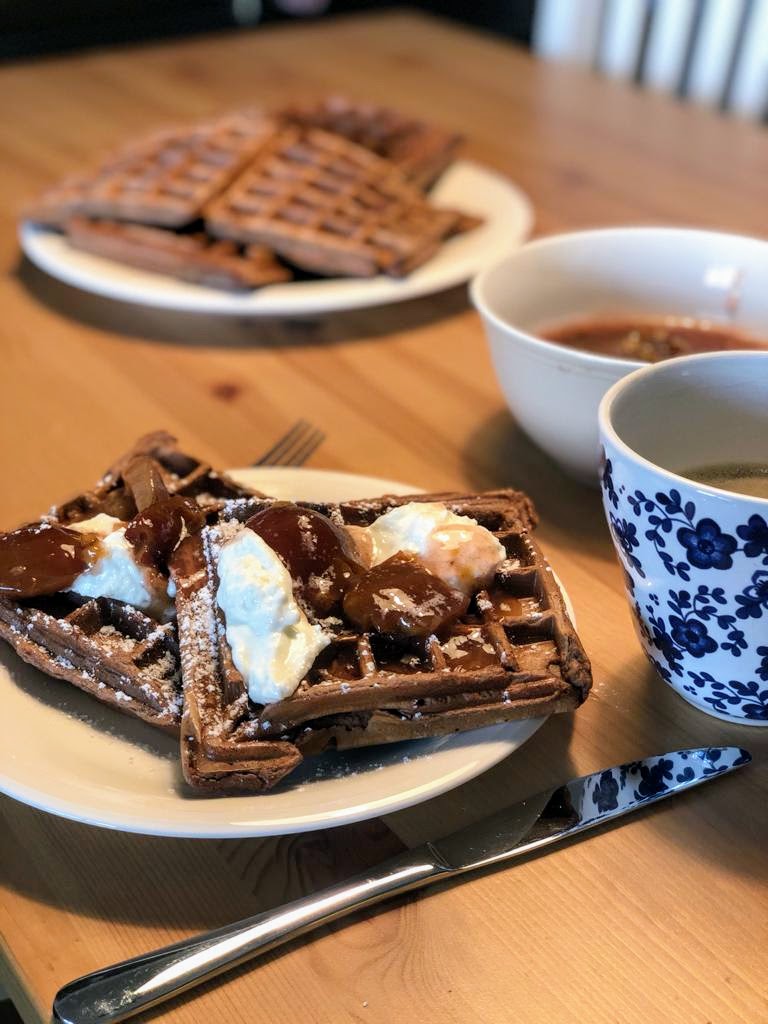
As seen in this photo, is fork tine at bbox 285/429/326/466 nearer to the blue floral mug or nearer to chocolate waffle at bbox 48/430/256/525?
chocolate waffle at bbox 48/430/256/525

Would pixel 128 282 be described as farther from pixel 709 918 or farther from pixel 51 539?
pixel 709 918

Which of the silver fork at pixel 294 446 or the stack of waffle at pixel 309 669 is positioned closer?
the stack of waffle at pixel 309 669

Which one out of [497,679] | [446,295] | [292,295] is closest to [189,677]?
[497,679]

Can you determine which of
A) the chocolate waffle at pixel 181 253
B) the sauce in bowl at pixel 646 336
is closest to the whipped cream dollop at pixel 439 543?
the sauce in bowl at pixel 646 336

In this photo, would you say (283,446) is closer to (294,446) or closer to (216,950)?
(294,446)

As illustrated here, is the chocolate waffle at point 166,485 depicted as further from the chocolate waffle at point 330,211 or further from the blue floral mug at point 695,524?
the chocolate waffle at point 330,211

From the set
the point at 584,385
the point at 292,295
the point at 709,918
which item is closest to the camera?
the point at 709,918

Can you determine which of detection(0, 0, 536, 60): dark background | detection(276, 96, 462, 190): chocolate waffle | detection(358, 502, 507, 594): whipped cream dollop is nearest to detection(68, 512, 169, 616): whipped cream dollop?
detection(358, 502, 507, 594): whipped cream dollop
